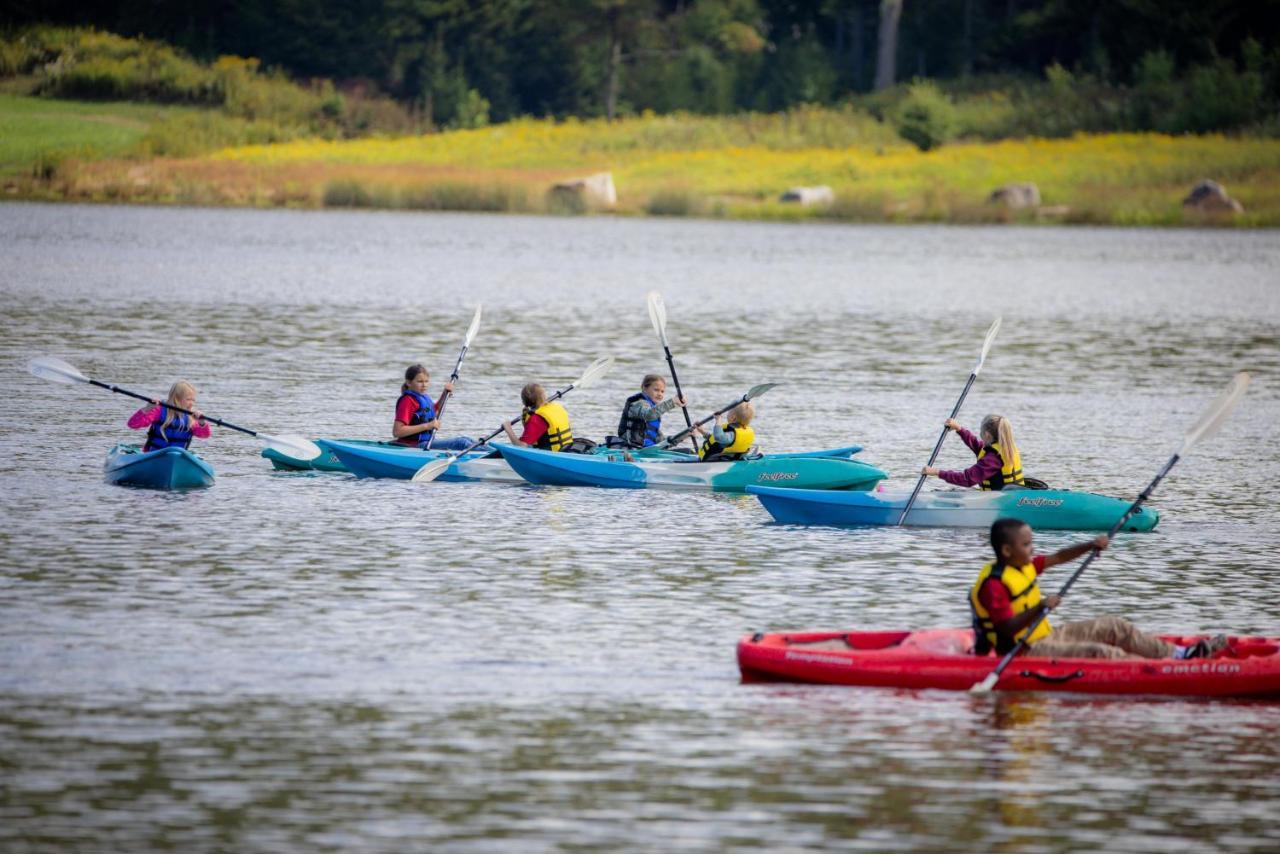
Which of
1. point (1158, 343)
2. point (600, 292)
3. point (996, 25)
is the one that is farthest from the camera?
point (996, 25)

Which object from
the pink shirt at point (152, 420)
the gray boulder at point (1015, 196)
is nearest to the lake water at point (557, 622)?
the pink shirt at point (152, 420)

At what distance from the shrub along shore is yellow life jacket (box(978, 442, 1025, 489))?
54.6 m

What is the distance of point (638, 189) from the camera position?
78.2m

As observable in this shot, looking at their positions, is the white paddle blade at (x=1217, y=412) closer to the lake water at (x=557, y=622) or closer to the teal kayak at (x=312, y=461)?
the lake water at (x=557, y=622)

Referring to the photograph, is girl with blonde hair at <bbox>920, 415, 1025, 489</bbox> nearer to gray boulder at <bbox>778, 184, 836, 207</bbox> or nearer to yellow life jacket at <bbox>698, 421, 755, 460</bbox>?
yellow life jacket at <bbox>698, 421, 755, 460</bbox>

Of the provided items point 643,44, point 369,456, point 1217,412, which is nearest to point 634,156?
point 643,44

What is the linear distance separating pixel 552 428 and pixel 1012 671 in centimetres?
913

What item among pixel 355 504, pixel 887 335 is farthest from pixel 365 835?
pixel 887 335

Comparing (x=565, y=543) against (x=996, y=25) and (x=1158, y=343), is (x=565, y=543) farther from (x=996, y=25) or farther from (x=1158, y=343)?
(x=996, y=25)

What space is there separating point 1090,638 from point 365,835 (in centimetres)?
528

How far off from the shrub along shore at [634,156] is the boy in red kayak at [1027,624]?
6066cm

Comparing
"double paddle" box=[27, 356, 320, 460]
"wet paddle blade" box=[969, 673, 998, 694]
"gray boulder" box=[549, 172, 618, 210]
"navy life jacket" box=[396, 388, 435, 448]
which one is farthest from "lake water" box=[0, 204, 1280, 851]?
"gray boulder" box=[549, 172, 618, 210]

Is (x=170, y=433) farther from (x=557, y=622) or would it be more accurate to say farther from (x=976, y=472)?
(x=976, y=472)

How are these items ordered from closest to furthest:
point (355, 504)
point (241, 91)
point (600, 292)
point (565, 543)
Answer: point (565, 543) < point (355, 504) < point (600, 292) < point (241, 91)
